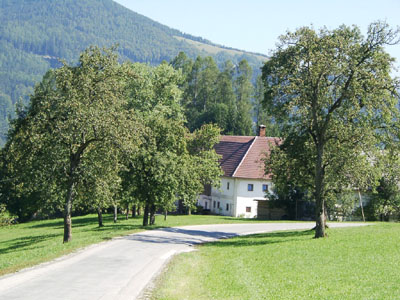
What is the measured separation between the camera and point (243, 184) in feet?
218

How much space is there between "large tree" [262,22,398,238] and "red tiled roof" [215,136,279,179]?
32.3 meters

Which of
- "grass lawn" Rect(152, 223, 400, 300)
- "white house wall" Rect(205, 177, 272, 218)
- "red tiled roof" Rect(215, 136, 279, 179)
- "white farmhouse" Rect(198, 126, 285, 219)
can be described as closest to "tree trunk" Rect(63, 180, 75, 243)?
"grass lawn" Rect(152, 223, 400, 300)

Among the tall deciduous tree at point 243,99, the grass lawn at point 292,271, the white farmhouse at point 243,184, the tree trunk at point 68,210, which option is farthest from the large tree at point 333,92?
the tall deciduous tree at point 243,99

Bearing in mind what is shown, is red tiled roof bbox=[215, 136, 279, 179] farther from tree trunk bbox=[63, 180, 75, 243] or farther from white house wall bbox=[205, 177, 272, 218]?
tree trunk bbox=[63, 180, 75, 243]

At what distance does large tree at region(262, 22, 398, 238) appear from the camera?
29.9 metres

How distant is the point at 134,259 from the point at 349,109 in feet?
53.1

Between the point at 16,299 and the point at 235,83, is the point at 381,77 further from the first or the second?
the point at 235,83

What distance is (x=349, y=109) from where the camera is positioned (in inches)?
1227

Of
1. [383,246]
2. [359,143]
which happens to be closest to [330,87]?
[359,143]

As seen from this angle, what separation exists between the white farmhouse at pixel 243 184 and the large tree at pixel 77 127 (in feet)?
111

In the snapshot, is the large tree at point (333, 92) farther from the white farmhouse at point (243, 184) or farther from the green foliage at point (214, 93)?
the green foliage at point (214, 93)

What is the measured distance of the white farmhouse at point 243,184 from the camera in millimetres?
65688

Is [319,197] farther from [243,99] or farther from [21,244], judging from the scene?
[243,99]

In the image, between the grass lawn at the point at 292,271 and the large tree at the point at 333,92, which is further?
the large tree at the point at 333,92
